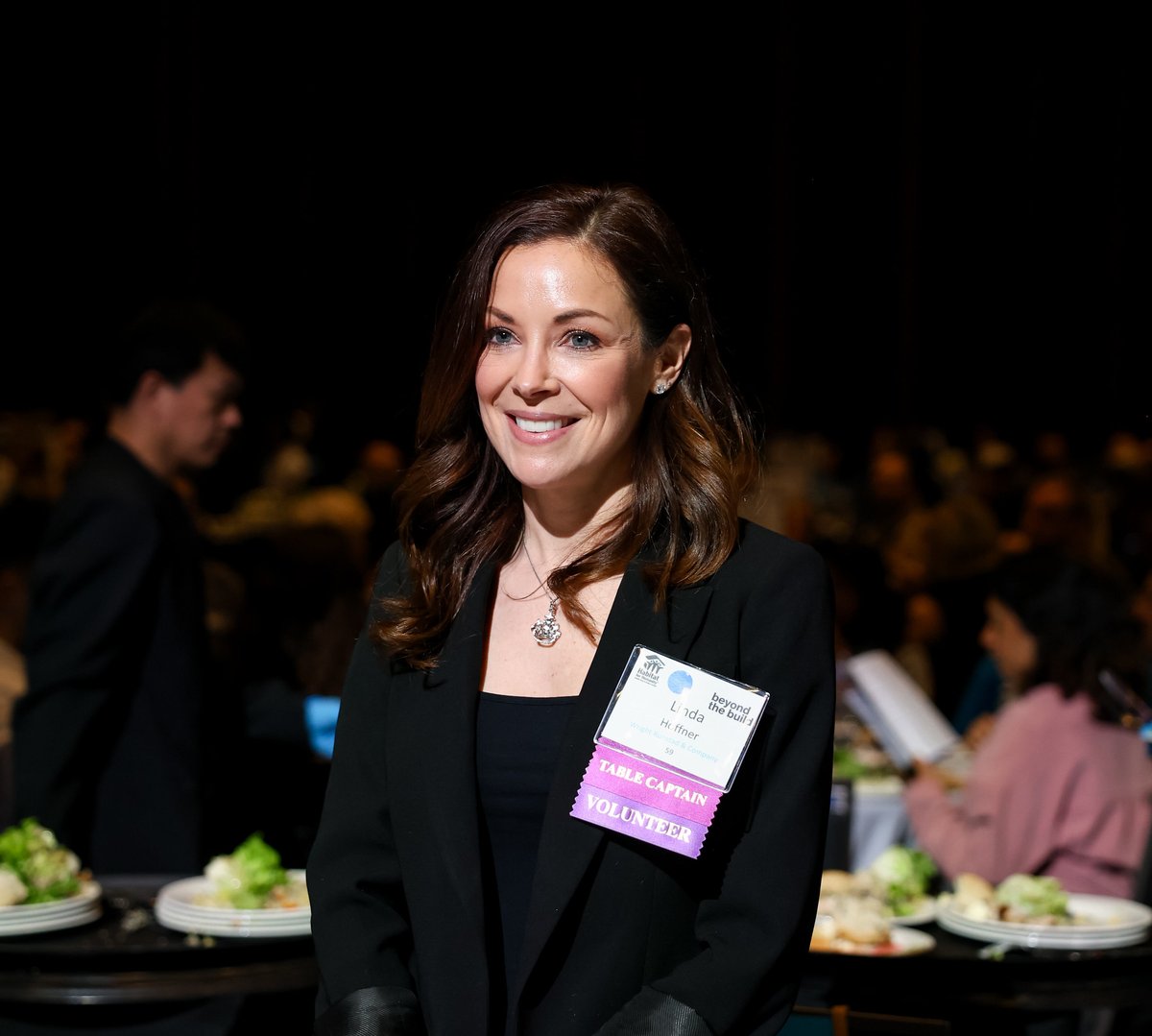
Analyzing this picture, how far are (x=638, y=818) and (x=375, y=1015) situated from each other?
349 mm

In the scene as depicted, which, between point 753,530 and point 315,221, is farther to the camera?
point 315,221

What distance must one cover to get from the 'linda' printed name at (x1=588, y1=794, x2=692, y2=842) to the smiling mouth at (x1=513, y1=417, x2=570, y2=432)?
0.41 meters

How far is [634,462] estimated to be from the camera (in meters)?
1.81

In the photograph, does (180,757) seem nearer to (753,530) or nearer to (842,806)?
(842,806)

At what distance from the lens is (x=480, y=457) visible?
6.18 ft

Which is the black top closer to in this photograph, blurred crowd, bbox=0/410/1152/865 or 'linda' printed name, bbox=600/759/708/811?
'linda' printed name, bbox=600/759/708/811

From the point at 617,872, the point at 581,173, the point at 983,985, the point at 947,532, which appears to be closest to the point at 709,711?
the point at 617,872

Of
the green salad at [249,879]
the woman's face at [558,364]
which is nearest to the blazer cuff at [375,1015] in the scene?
the woman's face at [558,364]

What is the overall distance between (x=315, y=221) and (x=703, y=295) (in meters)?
10.9

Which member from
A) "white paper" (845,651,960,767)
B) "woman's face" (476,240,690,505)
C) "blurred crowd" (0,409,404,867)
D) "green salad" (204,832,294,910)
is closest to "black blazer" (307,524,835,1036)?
"woman's face" (476,240,690,505)

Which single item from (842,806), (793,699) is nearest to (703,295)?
(793,699)

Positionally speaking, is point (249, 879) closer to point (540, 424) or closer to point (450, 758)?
point (450, 758)

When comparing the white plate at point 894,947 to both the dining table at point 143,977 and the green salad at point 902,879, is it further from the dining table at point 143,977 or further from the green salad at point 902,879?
the dining table at point 143,977

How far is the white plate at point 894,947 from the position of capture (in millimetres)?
2551
